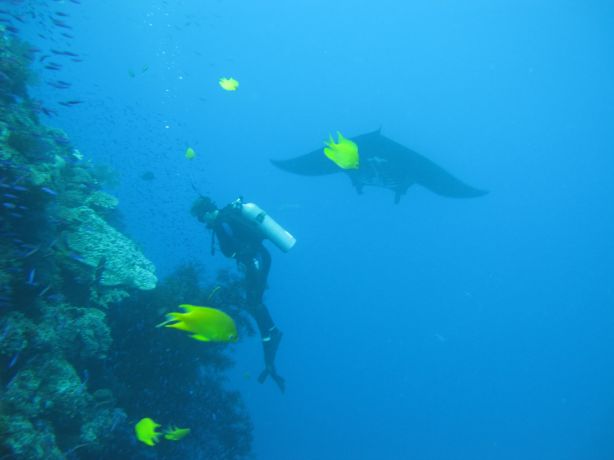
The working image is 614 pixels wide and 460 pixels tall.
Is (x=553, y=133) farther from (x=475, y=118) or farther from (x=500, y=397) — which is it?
(x=500, y=397)

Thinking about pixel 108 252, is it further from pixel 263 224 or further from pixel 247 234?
pixel 263 224

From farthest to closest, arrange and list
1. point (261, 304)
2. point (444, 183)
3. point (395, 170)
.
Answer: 1. point (444, 183)
2. point (395, 170)
3. point (261, 304)

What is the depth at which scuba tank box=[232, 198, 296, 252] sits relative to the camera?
279 inches

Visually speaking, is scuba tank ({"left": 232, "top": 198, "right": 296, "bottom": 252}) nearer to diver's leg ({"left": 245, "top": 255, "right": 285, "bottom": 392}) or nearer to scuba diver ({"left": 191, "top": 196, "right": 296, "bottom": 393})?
scuba diver ({"left": 191, "top": 196, "right": 296, "bottom": 393})

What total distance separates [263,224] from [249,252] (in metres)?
0.60

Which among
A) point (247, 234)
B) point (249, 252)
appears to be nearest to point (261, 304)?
point (249, 252)

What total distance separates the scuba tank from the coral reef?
241 centimetres

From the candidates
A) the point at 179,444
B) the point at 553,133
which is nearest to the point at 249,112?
the point at 553,133

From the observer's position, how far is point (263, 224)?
7121mm

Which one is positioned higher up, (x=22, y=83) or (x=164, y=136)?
(x=22, y=83)

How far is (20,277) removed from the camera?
4871mm

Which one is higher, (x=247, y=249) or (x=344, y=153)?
(x=344, y=153)

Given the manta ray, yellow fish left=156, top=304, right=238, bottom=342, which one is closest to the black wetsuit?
yellow fish left=156, top=304, right=238, bottom=342

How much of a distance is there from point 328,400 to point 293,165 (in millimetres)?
31624
